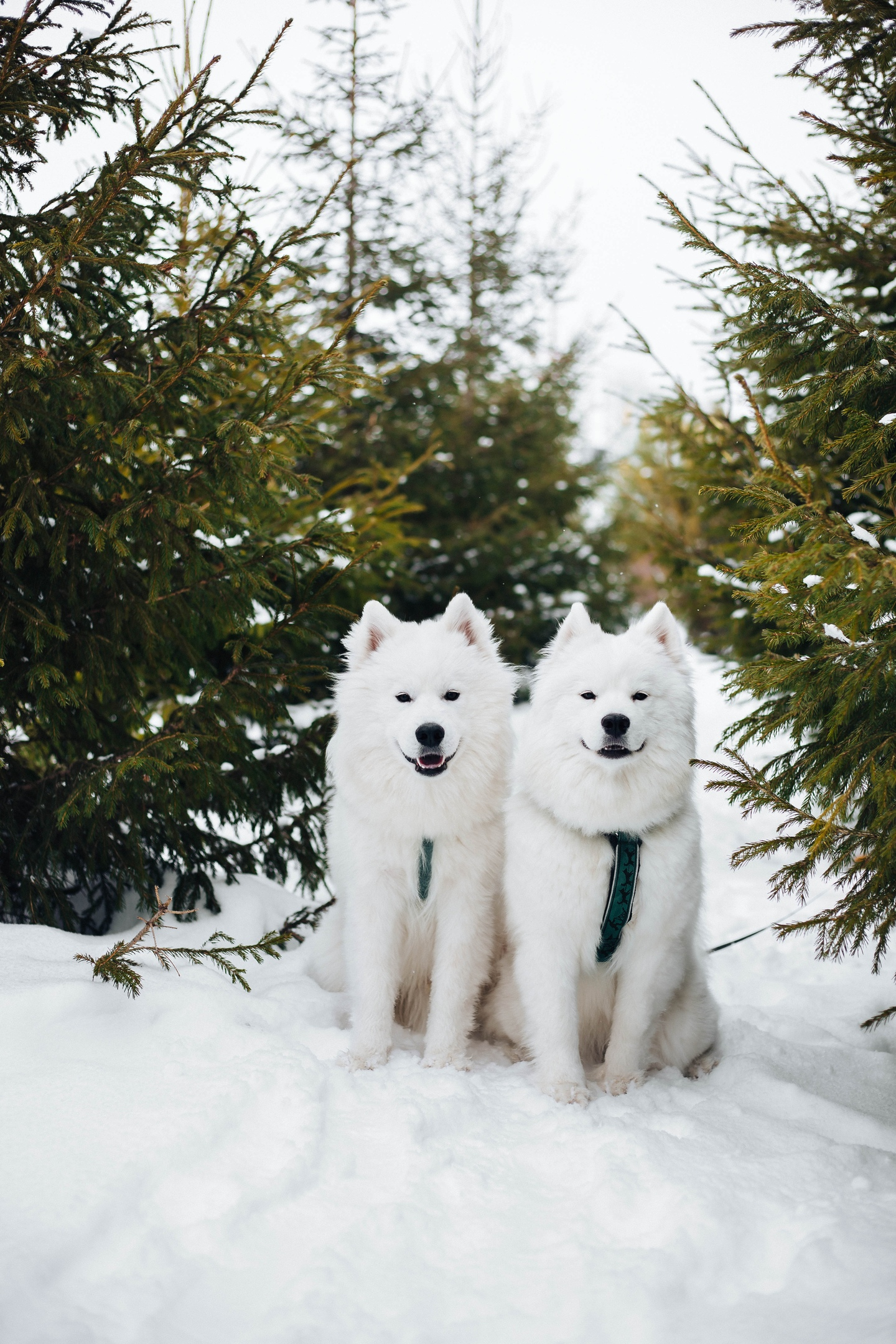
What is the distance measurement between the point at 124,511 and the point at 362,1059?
83.2 inches

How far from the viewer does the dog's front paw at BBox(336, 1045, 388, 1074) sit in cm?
286

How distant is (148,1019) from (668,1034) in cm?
185

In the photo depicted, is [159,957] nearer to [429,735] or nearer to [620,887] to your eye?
[429,735]

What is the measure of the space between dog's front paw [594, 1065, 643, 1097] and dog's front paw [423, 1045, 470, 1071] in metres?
0.48

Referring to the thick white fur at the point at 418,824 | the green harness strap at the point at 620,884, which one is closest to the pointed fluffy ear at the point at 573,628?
the thick white fur at the point at 418,824

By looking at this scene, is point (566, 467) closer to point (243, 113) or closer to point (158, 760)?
point (243, 113)

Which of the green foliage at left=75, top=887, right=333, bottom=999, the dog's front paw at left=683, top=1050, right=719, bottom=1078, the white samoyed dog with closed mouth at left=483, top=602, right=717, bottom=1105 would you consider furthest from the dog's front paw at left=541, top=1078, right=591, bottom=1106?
the green foliage at left=75, top=887, right=333, bottom=999

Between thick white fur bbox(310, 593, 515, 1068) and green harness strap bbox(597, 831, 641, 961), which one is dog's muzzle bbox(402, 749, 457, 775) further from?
green harness strap bbox(597, 831, 641, 961)

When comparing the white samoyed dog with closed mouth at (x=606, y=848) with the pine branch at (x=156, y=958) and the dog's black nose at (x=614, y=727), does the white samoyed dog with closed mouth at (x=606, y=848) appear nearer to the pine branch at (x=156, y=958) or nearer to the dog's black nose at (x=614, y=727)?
the dog's black nose at (x=614, y=727)

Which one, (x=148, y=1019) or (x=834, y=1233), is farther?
(x=148, y=1019)

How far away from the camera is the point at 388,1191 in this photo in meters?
2.23

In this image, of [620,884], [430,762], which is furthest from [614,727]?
[430,762]

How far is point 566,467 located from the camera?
10289 mm

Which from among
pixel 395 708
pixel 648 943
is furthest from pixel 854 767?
pixel 395 708
